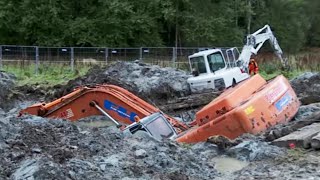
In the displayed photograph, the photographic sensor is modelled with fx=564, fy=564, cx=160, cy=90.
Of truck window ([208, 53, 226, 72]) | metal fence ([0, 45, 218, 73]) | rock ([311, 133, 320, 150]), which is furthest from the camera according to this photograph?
metal fence ([0, 45, 218, 73])

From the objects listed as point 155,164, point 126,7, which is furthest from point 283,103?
point 126,7

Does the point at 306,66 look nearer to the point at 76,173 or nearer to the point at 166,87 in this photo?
the point at 166,87

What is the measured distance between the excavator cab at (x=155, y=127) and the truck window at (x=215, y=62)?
695 cm

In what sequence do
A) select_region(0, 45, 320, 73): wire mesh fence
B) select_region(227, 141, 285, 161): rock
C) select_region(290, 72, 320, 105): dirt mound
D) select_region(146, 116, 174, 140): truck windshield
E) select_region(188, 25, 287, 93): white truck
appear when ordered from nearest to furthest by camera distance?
select_region(227, 141, 285, 161): rock, select_region(146, 116, 174, 140): truck windshield, select_region(188, 25, 287, 93): white truck, select_region(290, 72, 320, 105): dirt mound, select_region(0, 45, 320, 73): wire mesh fence

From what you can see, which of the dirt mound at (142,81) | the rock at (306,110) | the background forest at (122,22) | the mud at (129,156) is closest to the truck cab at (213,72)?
the dirt mound at (142,81)

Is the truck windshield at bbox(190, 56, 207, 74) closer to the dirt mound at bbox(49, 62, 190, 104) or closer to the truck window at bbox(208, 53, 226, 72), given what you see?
A: the truck window at bbox(208, 53, 226, 72)

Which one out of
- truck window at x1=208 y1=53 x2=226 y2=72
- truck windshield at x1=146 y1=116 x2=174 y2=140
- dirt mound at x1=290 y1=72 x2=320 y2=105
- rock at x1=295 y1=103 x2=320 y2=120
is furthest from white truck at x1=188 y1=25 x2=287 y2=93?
truck windshield at x1=146 y1=116 x2=174 y2=140

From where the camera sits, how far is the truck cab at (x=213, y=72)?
664 inches

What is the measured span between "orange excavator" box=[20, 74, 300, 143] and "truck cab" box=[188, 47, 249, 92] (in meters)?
5.19

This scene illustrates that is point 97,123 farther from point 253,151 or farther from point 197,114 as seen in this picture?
point 253,151

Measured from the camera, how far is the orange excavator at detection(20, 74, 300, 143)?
1027 centimetres

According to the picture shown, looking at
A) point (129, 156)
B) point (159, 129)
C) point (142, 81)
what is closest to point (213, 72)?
point (142, 81)

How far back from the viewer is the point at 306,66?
1056 inches

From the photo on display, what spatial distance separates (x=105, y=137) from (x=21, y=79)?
1523 centimetres
